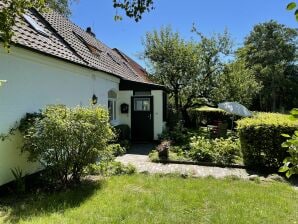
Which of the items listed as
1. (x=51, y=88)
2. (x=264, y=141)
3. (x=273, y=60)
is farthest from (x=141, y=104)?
(x=273, y=60)

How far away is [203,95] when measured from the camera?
20766mm

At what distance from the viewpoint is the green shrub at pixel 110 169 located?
8.60 metres

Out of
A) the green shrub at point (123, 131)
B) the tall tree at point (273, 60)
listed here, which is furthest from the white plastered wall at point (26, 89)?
the tall tree at point (273, 60)

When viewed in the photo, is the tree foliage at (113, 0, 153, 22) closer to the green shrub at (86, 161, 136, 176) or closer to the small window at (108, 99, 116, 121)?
the green shrub at (86, 161, 136, 176)

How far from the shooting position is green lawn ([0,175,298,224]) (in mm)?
5449

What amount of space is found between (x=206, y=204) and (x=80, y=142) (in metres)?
3.32

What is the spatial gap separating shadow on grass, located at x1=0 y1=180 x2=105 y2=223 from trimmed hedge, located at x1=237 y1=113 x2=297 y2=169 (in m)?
5.11

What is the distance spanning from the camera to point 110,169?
907 cm

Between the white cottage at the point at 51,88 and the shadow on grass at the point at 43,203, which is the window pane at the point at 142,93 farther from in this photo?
the shadow on grass at the point at 43,203

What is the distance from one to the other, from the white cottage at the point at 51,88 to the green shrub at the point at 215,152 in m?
4.59

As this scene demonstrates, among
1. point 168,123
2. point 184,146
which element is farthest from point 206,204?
point 168,123

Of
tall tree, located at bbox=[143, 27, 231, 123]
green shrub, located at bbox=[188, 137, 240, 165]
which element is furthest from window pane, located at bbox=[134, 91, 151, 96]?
green shrub, located at bbox=[188, 137, 240, 165]

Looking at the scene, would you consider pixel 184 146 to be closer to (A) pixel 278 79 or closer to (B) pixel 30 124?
(B) pixel 30 124

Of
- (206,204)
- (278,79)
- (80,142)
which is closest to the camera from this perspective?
(206,204)
